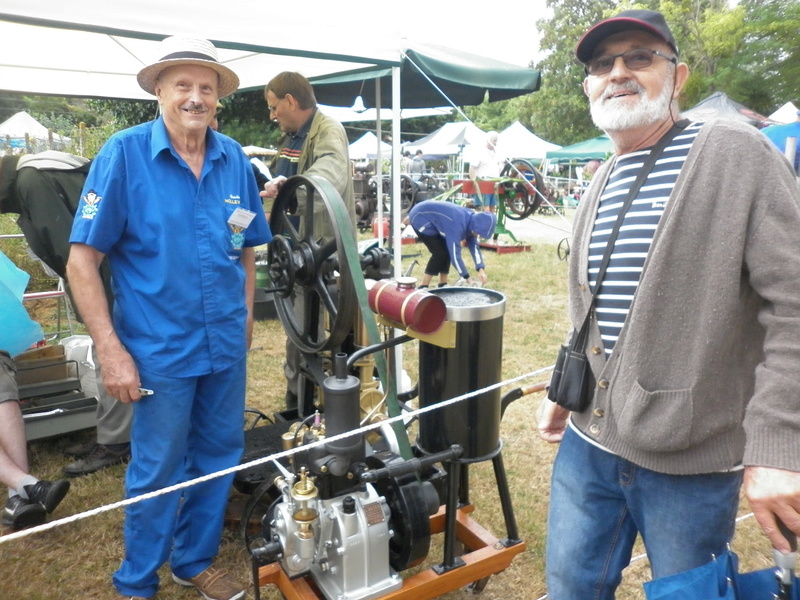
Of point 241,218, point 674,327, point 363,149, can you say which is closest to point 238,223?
point 241,218

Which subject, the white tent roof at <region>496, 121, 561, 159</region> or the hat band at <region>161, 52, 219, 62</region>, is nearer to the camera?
the hat band at <region>161, 52, 219, 62</region>

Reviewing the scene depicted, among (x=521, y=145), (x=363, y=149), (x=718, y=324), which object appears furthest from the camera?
(x=363, y=149)

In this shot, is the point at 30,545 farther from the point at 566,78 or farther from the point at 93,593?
the point at 566,78

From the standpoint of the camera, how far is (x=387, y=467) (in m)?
1.71

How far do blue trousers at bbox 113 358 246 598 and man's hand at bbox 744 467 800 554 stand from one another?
1634 mm

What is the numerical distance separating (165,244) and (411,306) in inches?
32.2

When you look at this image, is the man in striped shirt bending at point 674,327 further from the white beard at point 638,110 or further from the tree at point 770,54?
the tree at point 770,54

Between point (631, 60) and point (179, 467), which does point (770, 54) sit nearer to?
point (631, 60)

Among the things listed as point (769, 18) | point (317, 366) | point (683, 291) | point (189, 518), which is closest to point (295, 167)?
point (317, 366)

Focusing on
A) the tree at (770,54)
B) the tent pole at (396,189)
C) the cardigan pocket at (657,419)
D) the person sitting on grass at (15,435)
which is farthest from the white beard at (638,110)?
the tree at (770,54)

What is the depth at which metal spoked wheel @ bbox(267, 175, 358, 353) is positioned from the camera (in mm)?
1998

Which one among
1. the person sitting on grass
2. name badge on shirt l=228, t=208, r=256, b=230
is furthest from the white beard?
the person sitting on grass

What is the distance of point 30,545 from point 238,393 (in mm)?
1183

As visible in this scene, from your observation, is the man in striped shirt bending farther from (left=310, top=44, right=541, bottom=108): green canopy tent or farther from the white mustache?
(left=310, top=44, right=541, bottom=108): green canopy tent
